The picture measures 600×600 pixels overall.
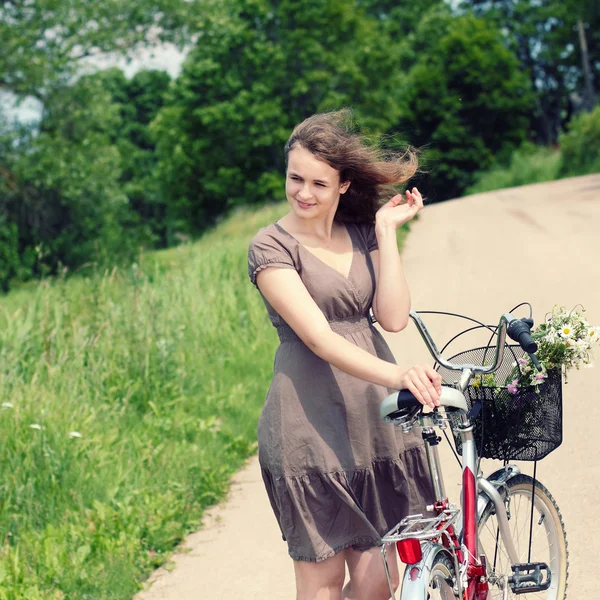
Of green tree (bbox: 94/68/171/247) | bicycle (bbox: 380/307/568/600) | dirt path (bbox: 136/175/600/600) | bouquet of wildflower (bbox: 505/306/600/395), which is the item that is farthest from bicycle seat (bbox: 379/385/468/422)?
green tree (bbox: 94/68/171/247)

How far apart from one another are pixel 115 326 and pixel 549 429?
578 cm

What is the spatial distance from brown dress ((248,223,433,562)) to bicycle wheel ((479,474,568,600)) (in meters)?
0.30

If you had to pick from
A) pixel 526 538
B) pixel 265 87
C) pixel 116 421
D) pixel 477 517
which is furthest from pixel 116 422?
pixel 265 87

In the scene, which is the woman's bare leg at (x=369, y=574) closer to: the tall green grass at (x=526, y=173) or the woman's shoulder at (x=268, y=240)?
the woman's shoulder at (x=268, y=240)

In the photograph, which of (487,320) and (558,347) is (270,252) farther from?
(487,320)

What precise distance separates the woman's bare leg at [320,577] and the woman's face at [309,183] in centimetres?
102

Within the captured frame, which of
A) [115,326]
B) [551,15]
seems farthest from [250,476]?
[551,15]

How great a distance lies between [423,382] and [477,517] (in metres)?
0.58

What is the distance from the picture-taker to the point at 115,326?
8.27 metres

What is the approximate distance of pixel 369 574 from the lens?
9.96 ft

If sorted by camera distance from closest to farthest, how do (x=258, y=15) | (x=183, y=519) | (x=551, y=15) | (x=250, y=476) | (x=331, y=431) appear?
(x=331, y=431), (x=183, y=519), (x=250, y=476), (x=258, y=15), (x=551, y=15)

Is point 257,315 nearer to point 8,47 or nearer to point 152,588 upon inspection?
point 152,588

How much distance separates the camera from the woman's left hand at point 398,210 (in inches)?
119

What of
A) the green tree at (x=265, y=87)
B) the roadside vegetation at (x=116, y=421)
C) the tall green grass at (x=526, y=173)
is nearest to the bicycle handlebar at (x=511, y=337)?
the roadside vegetation at (x=116, y=421)
